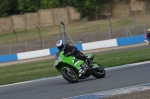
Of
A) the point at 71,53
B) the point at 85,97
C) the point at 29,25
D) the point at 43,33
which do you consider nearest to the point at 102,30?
the point at 43,33

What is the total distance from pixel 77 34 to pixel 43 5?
18933 millimetres

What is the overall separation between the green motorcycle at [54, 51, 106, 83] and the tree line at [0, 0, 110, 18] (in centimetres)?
4422

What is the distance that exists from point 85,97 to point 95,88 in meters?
1.55

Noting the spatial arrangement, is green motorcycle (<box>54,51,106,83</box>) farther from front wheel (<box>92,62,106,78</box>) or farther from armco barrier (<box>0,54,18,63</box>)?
armco barrier (<box>0,54,18,63</box>)

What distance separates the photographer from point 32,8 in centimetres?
6184

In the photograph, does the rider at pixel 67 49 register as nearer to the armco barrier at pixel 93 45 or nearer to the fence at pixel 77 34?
the armco barrier at pixel 93 45

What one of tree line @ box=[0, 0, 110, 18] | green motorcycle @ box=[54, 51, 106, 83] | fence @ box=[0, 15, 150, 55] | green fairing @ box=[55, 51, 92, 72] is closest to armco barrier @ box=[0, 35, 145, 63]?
fence @ box=[0, 15, 150, 55]

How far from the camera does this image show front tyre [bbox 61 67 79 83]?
41.4 ft

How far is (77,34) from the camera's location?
46.0 meters

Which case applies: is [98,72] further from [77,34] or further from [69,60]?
[77,34]

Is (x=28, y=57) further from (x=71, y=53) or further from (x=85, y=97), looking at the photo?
(x=85, y=97)

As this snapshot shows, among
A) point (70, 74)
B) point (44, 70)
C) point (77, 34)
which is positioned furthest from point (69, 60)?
point (77, 34)

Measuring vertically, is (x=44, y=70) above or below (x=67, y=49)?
below

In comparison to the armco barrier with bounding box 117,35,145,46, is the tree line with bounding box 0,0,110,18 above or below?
above
